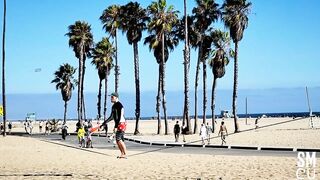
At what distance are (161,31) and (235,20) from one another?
8046 mm

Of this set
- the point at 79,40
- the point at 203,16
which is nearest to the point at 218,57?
the point at 203,16

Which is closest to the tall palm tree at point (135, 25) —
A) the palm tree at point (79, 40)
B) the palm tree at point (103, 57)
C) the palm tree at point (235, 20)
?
the palm tree at point (235, 20)

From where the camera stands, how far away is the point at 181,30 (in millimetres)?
49781

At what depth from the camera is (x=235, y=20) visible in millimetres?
44594

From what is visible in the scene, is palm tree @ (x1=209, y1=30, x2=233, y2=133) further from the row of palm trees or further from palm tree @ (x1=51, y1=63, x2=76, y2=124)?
palm tree @ (x1=51, y1=63, x2=76, y2=124)

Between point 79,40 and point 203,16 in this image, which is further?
point 79,40

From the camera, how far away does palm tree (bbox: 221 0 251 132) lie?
1740 inches

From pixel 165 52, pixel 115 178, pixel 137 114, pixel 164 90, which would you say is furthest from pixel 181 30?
pixel 115 178

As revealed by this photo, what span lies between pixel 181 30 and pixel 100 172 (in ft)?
125

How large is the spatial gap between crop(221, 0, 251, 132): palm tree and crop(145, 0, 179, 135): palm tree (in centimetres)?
597

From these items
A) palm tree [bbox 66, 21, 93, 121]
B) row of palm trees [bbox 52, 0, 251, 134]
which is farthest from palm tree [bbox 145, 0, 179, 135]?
palm tree [bbox 66, 21, 93, 121]

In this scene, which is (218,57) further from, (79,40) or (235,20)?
(79,40)

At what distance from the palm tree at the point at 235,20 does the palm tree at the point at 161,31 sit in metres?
5.97

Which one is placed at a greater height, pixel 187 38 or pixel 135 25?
pixel 135 25
